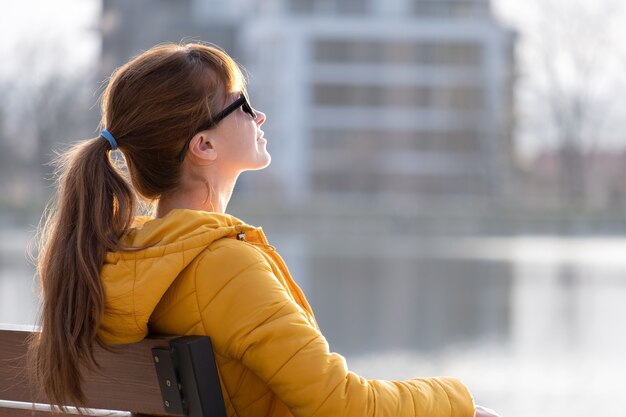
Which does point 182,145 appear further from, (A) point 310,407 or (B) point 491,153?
(B) point 491,153

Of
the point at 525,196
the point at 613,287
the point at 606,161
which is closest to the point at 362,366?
the point at 613,287

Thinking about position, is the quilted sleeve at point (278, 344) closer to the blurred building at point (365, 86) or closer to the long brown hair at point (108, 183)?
the long brown hair at point (108, 183)

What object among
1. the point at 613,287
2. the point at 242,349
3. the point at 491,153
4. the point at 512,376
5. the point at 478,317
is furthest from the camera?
the point at 491,153

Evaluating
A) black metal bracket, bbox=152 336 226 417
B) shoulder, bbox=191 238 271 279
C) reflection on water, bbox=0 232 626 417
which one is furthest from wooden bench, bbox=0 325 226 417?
reflection on water, bbox=0 232 626 417

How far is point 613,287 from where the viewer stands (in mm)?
17062

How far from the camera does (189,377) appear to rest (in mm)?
1718

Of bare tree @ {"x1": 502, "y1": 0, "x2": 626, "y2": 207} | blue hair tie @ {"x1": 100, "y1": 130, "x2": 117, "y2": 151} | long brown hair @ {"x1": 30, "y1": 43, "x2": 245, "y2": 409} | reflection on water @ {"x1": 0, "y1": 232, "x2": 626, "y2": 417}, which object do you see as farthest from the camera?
bare tree @ {"x1": 502, "y1": 0, "x2": 626, "y2": 207}

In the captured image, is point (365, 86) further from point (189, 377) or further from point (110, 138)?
point (189, 377)

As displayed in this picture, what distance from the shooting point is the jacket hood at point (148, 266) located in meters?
1.76

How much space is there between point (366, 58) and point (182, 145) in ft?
216

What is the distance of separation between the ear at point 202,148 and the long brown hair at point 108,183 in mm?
18

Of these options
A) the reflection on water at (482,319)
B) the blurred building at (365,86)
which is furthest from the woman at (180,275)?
the blurred building at (365,86)

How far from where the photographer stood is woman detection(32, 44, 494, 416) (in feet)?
5.80

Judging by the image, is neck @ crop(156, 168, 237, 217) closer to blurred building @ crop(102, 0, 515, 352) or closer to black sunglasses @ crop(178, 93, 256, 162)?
black sunglasses @ crop(178, 93, 256, 162)
